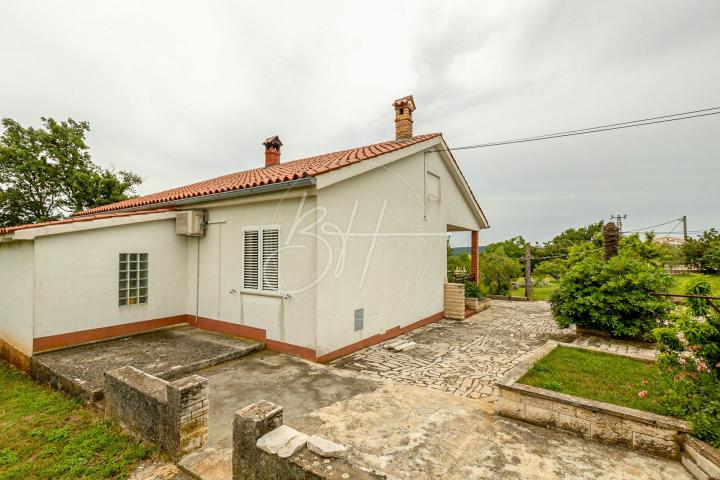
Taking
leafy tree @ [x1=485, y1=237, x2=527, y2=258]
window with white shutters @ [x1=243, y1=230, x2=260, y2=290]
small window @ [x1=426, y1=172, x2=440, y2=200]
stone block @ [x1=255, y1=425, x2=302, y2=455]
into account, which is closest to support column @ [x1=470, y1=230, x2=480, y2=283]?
small window @ [x1=426, y1=172, x2=440, y2=200]

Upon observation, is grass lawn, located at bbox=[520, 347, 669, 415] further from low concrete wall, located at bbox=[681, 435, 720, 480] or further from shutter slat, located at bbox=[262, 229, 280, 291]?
shutter slat, located at bbox=[262, 229, 280, 291]

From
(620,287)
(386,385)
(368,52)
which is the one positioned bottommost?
(386,385)

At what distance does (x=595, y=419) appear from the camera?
395 cm

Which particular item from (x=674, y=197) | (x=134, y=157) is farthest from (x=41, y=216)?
(x=674, y=197)

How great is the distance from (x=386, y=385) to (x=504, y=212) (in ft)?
69.1

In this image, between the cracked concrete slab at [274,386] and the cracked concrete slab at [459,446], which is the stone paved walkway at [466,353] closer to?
the cracked concrete slab at [274,386]

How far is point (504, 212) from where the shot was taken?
917 inches

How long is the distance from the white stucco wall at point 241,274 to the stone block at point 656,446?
5304 millimetres

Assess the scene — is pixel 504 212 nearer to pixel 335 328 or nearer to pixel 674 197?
pixel 674 197

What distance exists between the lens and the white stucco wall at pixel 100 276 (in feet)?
22.6

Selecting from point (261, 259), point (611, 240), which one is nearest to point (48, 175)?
point (261, 259)

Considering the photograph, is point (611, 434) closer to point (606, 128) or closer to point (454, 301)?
point (606, 128)

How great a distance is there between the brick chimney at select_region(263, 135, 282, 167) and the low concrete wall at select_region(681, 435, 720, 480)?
1491 centimetres

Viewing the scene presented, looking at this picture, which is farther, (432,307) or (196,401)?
(432,307)
